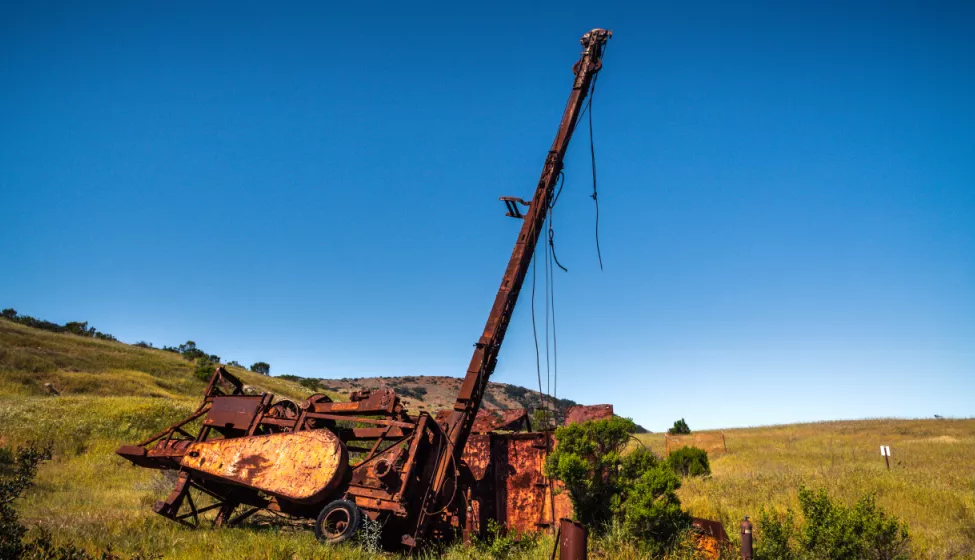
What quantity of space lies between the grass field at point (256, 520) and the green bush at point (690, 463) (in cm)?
69

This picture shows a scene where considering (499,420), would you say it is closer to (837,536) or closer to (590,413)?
(590,413)

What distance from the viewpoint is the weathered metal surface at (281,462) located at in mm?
7594

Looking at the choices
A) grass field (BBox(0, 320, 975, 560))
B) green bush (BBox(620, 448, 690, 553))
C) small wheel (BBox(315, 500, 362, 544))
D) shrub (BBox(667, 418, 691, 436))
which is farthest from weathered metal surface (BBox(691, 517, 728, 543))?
shrub (BBox(667, 418, 691, 436))

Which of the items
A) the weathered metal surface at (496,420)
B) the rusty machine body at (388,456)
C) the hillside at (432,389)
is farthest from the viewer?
the hillside at (432,389)

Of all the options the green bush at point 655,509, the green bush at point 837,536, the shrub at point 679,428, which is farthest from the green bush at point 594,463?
the shrub at point 679,428

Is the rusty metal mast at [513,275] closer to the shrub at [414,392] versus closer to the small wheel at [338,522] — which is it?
the small wheel at [338,522]

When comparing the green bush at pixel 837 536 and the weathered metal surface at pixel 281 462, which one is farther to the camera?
the weathered metal surface at pixel 281 462

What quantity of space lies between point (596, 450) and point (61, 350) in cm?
3756

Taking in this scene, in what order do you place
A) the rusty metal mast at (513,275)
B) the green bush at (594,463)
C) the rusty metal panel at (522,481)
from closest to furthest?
the green bush at (594,463) → the rusty metal mast at (513,275) → the rusty metal panel at (522,481)

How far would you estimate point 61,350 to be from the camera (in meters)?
33.7

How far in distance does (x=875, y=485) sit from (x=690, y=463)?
6548 mm

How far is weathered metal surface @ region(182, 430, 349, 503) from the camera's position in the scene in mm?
7594

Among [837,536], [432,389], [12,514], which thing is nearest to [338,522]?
[12,514]

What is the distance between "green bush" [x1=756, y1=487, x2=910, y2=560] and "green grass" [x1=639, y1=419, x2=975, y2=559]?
144cm
